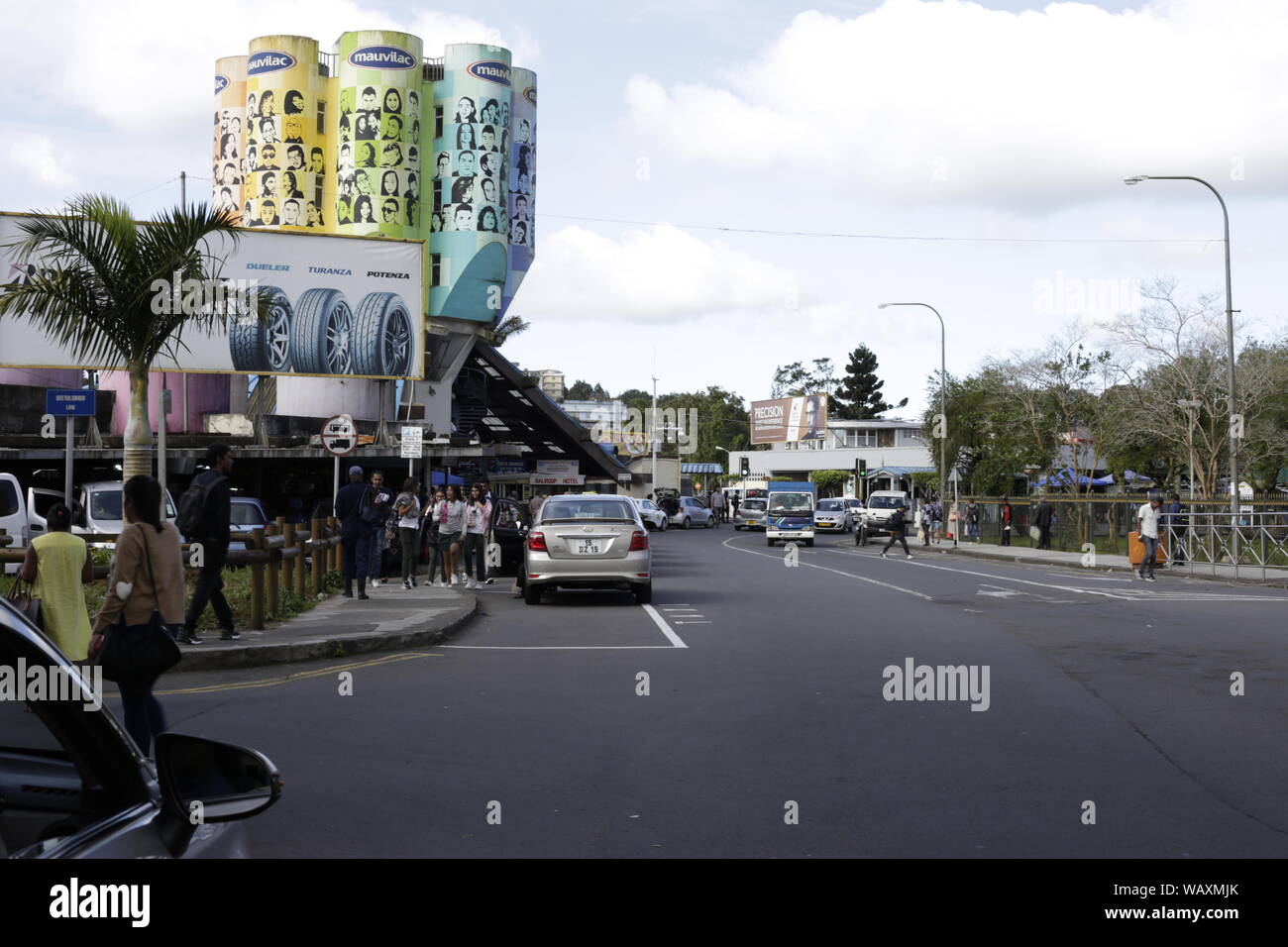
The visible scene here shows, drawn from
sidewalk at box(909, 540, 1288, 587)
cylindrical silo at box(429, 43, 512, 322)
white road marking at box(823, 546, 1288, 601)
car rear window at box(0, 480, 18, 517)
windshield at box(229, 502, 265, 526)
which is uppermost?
cylindrical silo at box(429, 43, 512, 322)

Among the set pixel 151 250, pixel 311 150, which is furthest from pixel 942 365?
pixel 151 250

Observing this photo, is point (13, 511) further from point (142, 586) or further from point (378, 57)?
point (378, 57)

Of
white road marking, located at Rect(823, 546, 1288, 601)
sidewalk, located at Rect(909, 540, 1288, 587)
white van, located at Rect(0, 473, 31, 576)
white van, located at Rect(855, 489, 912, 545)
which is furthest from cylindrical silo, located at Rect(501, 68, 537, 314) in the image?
white van, located at Rect(0, 473, 31, 576)

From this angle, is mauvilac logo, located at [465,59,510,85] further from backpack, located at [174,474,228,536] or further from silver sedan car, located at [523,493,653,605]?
backpack, located at [174,474,228,536]

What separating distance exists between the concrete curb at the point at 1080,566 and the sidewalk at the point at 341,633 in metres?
16.6

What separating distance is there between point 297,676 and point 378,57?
48.1 m

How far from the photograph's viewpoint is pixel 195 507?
12289mm

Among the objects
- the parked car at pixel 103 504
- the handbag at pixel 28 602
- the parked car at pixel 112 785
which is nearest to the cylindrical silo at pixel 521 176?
the parked car at pixel 103 504

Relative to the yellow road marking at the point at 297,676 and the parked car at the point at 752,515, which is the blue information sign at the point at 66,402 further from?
the parked car at the point at 752,515

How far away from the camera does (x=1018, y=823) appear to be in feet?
20.3

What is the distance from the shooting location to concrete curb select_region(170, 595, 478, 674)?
470 inches

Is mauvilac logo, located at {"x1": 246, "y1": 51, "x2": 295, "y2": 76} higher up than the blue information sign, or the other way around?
mauvilac logo, located at {"x1": 246, "y1": 51, "x2": 295, "y2": 76}

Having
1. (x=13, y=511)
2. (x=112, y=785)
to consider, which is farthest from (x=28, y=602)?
(x=13, y=511)

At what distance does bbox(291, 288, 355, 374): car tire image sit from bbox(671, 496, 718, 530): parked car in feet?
124
